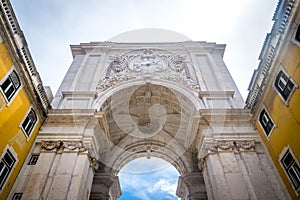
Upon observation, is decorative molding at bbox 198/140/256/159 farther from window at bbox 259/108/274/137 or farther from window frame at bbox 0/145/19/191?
window frame at bbox 0/145/19/191

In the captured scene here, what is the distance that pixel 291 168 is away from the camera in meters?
10.6

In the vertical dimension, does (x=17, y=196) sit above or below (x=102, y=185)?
below

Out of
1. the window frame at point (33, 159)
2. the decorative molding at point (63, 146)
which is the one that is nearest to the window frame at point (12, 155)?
the window frame at point (33, 159)

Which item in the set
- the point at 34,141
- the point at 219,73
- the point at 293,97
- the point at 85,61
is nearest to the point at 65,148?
the point at 34,141

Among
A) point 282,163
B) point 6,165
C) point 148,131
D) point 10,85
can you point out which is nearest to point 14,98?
point 10,85

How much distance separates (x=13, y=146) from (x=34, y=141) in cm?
216

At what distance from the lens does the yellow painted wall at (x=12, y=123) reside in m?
10.3

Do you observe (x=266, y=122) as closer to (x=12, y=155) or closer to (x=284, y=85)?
(x=284, y=85)

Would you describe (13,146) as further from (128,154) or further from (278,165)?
(278,165)

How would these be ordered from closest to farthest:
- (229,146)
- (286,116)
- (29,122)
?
(286,116), (29,122), (229,146)

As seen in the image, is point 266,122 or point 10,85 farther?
point 266,122

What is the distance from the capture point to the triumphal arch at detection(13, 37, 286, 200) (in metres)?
11.9

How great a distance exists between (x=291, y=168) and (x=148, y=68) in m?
12.5

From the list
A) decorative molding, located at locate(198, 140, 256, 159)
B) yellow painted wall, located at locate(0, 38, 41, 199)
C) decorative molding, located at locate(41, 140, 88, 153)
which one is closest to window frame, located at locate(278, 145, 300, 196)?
decorative molding, located at locate(198, 140, 256, 159)
